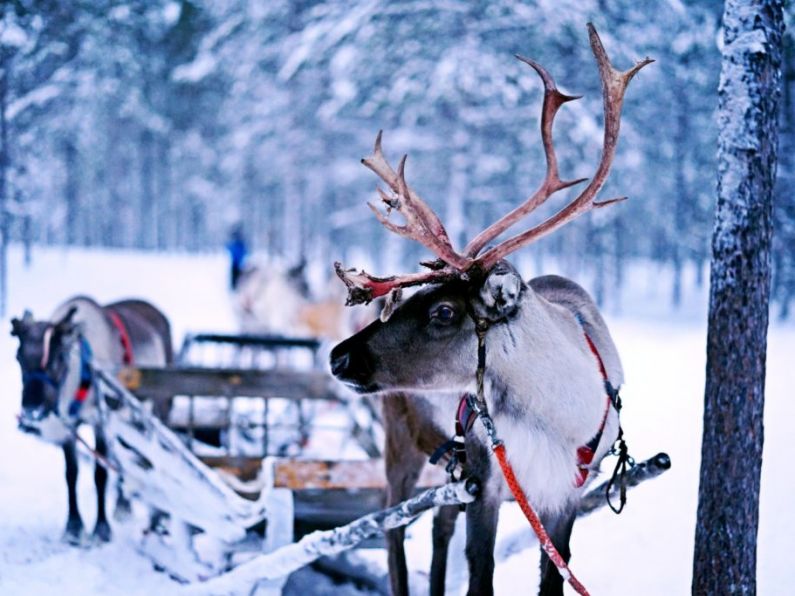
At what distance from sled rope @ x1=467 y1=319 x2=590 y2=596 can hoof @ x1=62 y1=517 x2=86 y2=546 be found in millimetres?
3717

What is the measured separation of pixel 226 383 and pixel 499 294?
3.67 m

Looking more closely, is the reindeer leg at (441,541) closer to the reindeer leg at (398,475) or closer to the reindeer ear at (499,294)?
the reindeer leg at (398,475)

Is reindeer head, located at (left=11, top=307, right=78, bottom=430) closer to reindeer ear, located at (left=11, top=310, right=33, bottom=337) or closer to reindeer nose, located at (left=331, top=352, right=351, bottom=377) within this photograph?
reindeer ear, located at (left=11, top=310, right=33, bottom=337)

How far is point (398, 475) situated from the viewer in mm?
4055

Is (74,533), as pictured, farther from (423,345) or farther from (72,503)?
(423,345)

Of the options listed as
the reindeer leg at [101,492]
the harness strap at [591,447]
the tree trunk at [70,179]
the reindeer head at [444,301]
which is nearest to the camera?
the reindeer head at [444,301]

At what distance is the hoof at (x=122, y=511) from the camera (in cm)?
599

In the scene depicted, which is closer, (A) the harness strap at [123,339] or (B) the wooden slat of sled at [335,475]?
(B) the wooden slat of sled at [335,475]

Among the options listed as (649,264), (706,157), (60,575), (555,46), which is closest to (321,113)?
(555,46)

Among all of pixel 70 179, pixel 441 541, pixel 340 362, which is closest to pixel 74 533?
pixel 441 541

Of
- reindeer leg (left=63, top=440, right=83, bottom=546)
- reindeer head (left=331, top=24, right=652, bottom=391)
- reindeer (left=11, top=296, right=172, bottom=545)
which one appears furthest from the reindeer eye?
reindeer leg (left=63, top=440, right=83, bottom=546)

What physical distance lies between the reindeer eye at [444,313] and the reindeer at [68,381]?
3.45m

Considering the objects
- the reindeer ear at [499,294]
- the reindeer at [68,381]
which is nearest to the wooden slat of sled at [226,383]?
the reindeer at [68,381]

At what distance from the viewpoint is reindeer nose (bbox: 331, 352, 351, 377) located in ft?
9.50
